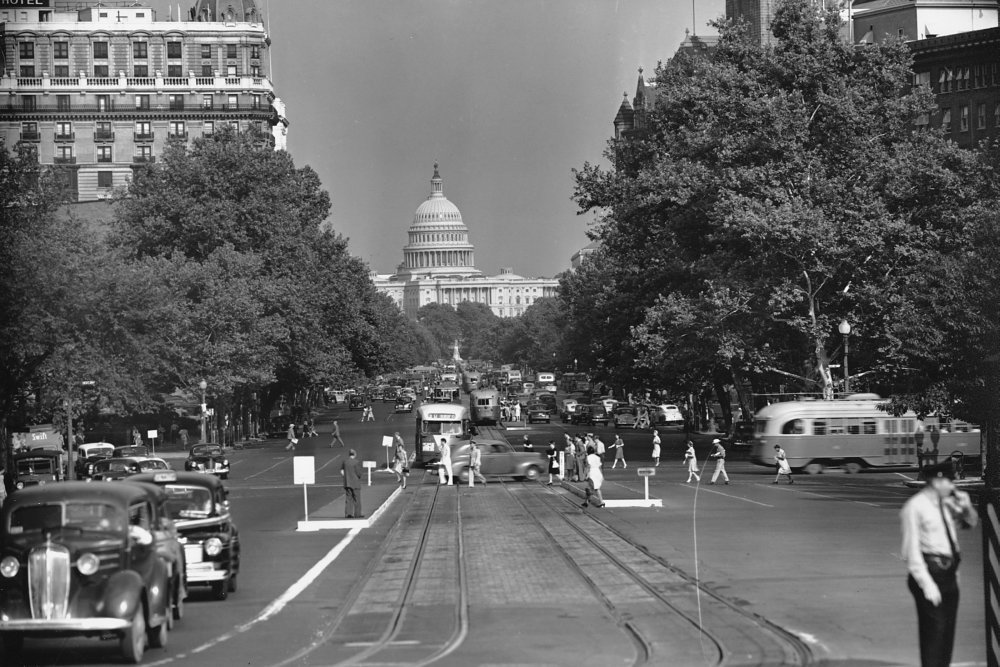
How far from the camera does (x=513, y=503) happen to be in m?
43.1

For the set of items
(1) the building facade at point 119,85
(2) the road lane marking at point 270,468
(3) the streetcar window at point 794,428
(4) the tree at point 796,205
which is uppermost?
(1) the building facade at point 119,85

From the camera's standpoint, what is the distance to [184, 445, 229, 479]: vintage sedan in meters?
59.3

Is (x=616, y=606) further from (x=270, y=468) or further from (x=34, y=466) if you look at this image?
(x=270, y=468)

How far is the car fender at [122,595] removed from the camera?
16047 millimetres

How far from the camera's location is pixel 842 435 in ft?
191

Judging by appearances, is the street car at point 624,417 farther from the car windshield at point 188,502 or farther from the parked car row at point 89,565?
the parked car row at point 89,565

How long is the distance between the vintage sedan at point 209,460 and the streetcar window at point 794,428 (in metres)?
20.5

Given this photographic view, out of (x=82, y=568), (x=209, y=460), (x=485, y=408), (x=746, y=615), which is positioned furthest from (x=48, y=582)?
(x=485, y=408)

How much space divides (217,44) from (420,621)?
468 feet

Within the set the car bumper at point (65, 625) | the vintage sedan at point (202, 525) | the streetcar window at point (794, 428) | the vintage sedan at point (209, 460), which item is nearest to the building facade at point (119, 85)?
the vintage sedan at point (209, 460)

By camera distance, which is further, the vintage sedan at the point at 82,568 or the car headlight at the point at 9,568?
the car headlight at the point at 9,568

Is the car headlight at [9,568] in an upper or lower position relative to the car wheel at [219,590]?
upper

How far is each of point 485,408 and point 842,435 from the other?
2357 inches

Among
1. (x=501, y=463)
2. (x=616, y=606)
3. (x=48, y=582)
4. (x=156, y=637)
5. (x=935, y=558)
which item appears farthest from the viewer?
(x=501, y=463)
